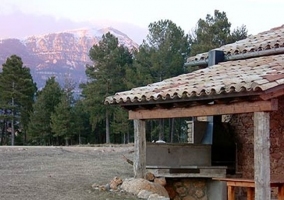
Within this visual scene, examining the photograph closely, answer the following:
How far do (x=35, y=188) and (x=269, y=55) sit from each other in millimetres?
5542

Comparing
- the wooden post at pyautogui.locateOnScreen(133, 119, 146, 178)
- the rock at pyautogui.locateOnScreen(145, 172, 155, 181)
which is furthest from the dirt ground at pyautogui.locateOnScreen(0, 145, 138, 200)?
the rock at pyautogui.locateOnScreen(145, 172, 155, 181)

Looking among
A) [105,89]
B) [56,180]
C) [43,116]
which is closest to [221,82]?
[56,180]

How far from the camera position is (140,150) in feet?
32.1

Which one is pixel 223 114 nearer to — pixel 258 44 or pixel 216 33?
pixel 258 44

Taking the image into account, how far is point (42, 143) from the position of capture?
132 ft

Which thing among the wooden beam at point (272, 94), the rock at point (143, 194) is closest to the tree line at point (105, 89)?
the rock at point (143, 194)

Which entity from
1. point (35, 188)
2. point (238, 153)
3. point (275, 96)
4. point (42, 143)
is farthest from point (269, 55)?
point (42, 143)

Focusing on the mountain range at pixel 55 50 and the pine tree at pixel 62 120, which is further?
the mountain range at pixel 55 50

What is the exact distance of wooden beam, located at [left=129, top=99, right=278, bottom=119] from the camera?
7637 millimetres

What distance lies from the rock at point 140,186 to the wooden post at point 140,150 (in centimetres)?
41

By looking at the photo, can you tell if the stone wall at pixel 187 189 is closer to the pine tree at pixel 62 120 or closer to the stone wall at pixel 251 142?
the stone wall at pixel 251 142

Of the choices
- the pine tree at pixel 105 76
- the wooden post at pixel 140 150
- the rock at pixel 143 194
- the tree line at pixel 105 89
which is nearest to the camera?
the rock at pixel 143 194

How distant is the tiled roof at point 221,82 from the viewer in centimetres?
758

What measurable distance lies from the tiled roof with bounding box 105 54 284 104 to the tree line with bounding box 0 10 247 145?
23.6m
